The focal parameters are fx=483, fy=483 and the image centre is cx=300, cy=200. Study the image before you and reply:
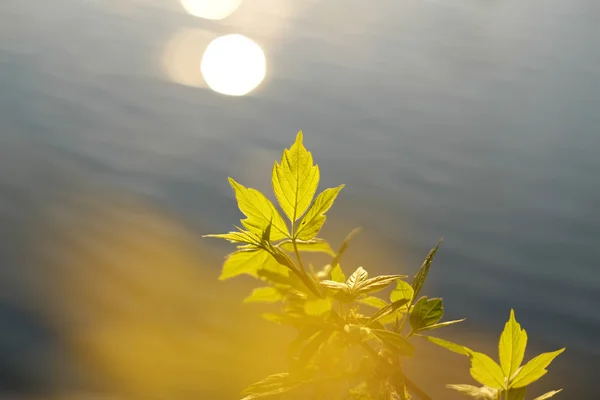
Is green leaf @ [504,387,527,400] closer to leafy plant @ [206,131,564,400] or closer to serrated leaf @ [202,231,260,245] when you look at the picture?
leafy plant @ [206,131,564,400]

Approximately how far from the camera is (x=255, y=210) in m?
0.25

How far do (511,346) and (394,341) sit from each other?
8 cm

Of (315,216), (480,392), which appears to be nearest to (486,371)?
(480,392)

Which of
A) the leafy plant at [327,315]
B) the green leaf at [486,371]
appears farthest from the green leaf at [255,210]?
the green leaf at [486,371]

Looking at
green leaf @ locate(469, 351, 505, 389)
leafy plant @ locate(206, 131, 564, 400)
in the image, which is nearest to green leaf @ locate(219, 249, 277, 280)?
leafy plant @ locate(206, 131, 564, 400)

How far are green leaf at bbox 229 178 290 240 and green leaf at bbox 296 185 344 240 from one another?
0.04 ft

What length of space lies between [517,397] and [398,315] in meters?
0.07

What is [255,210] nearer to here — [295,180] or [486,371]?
[295,180]

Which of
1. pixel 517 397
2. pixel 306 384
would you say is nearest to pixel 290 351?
pixel 306 384

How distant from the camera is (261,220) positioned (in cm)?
25

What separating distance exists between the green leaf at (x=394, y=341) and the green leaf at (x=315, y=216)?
63 mm

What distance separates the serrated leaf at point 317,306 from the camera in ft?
0.70

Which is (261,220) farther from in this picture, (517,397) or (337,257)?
(517,397)

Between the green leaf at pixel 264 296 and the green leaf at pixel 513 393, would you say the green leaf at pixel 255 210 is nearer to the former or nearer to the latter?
the green leaf at pixel 264 296
